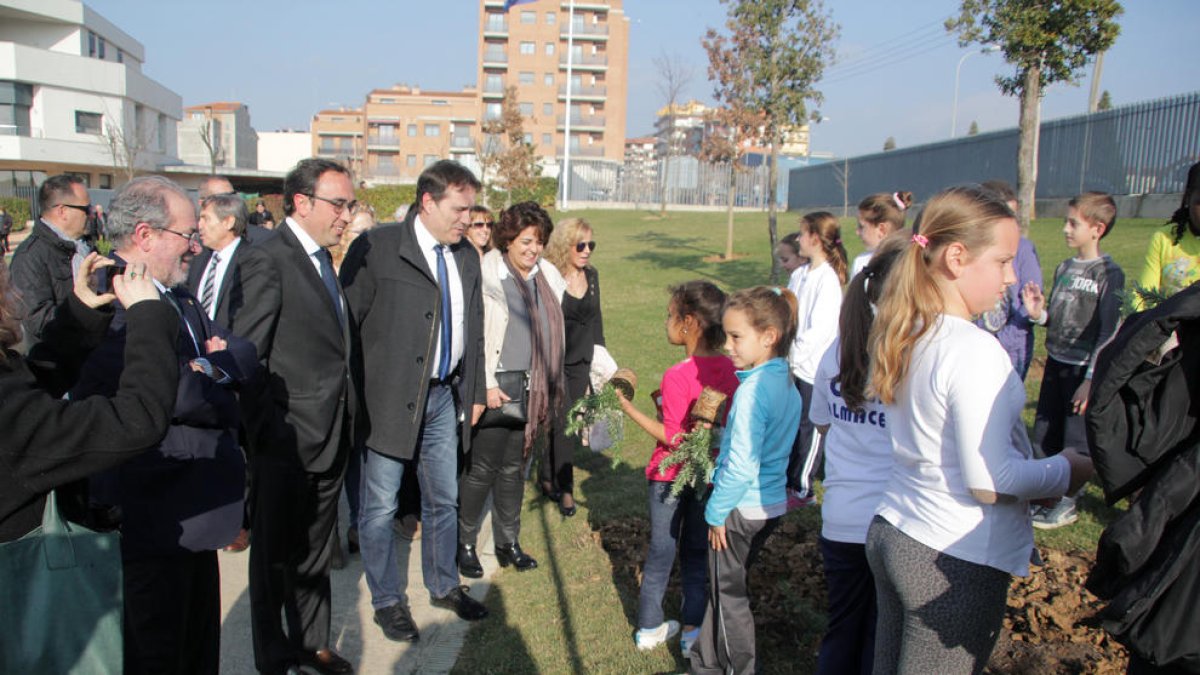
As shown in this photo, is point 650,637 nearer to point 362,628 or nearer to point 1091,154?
point 362,628

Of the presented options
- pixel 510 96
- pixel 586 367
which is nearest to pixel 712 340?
pixel 586 367

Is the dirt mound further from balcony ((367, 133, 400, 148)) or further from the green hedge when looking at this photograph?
balcony ((367, 133, 400, 148))

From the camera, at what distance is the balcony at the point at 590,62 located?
249 ft

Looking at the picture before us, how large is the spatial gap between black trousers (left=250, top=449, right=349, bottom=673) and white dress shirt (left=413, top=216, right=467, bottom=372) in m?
0.87

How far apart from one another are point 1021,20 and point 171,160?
2468 inches

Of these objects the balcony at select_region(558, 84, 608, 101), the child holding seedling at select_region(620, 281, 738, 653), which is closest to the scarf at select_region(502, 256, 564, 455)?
the child holding seedling at select_region(620, 281, 738, 653)

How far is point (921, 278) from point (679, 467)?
184 cm

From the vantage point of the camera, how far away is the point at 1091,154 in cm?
2286

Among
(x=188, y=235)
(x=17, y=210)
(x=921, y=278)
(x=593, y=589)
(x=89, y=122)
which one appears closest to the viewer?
(x=921, y=278)

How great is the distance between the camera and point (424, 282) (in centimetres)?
435

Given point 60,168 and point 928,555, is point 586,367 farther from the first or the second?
point 60,168

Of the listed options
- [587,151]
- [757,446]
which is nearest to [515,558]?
[757,446]

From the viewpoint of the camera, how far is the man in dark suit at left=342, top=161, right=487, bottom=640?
168 inches

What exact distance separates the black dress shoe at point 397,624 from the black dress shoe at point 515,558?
0.99 metres
